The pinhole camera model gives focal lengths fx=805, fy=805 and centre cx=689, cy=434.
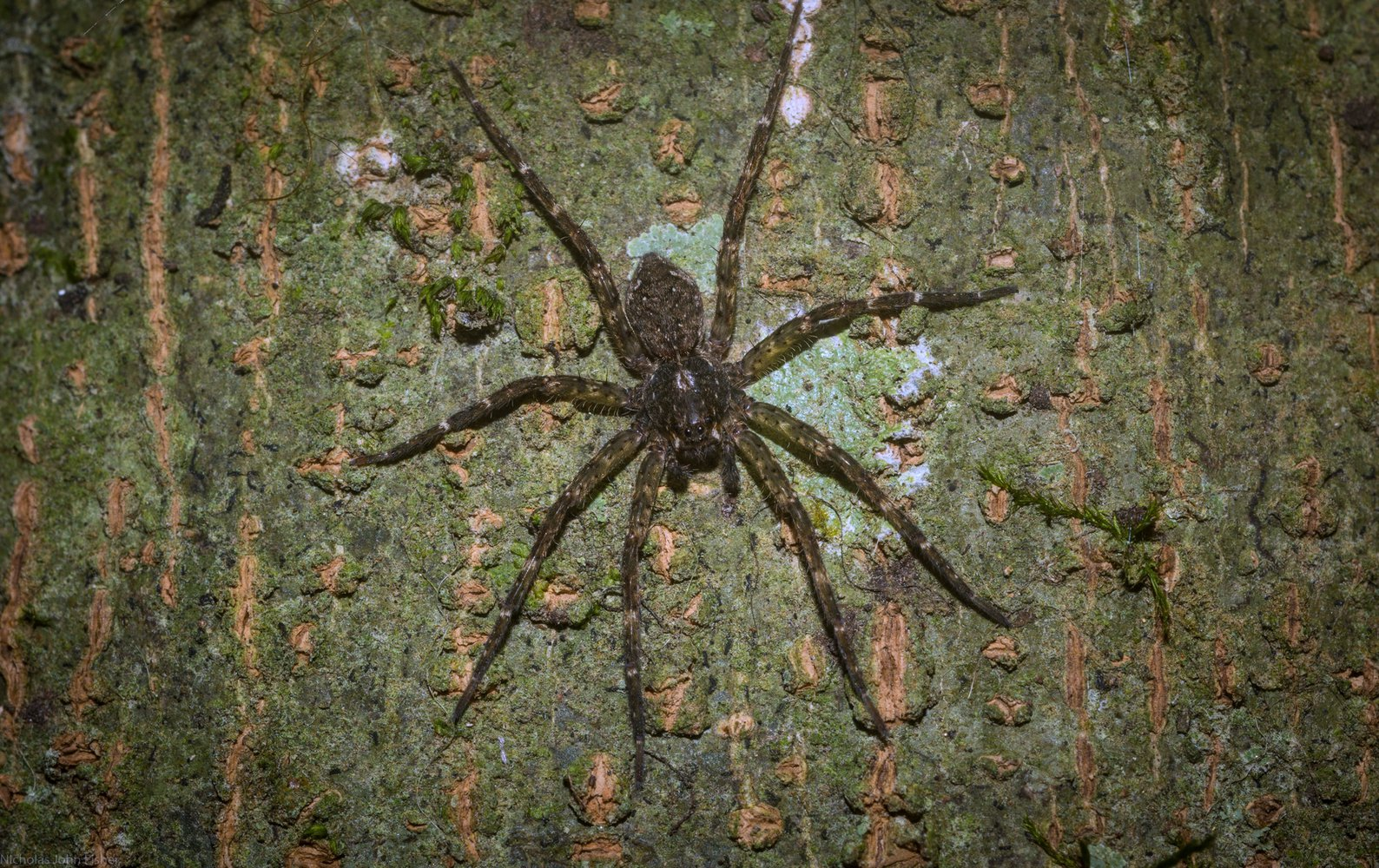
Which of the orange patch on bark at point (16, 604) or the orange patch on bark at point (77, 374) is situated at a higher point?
the orange patch on bark at point (77, 374)

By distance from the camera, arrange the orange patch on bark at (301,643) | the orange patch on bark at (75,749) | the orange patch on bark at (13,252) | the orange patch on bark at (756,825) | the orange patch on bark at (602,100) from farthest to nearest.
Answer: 1. the orange patch on bark at (13,252)
2. the orange patch on bark at (602,100)
3. the orange patch on bark at (75,749)
4. the orange patch on bark at (301,643)
5. the orange patch on bark at (756,825)

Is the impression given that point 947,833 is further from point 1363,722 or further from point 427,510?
point 427,510

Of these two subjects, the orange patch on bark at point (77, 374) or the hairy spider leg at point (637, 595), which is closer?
the hairy spider leg at point (637, 595)

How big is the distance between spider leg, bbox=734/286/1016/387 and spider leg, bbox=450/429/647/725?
664mm

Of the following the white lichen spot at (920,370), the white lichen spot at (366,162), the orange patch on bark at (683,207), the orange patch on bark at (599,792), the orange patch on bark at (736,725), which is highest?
the white lichen spot at (366,162)

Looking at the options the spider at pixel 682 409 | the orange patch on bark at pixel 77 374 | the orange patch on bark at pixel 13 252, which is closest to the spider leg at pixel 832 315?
the spider at pixel 682 409

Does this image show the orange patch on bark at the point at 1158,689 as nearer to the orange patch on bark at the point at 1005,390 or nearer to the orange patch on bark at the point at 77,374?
the orange patch on bark at the point at 1005,390

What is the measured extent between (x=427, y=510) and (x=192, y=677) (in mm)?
1153

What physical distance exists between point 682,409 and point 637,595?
840mm

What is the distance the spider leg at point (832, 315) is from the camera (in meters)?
3.38

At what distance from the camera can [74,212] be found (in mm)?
3545

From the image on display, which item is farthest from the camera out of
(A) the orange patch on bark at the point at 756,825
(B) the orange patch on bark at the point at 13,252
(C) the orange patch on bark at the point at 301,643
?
(B) the orange patch on bark at the point at 13,252

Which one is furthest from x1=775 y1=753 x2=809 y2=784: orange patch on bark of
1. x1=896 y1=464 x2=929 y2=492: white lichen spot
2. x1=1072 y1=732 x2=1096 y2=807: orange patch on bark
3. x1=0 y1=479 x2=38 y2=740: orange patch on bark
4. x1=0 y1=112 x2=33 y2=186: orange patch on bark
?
x1=0 y1=112 x2=33 y2=186: orange patch on bark

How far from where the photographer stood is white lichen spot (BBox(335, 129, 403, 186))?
11.2 feet
